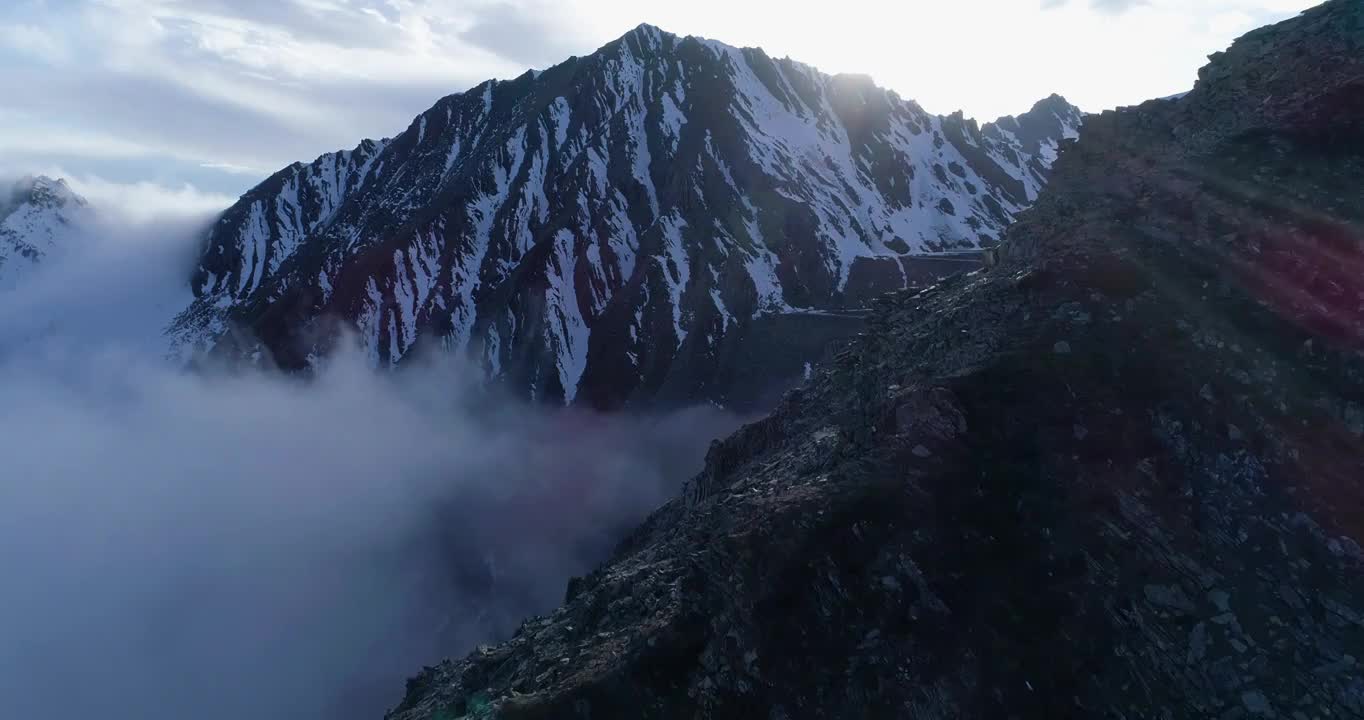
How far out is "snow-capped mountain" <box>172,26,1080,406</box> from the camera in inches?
5797

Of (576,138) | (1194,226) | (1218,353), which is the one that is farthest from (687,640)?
(576,138)

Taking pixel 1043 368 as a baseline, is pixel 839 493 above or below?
below

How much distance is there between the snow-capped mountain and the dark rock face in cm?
9877

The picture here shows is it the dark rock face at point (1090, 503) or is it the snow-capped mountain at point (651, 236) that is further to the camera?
the snow-capped mountain at point (651, 236)

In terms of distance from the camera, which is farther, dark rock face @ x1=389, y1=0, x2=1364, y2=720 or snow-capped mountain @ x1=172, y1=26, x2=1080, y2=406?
snow-capped mountain @ x1=172, y1=26, x2=1080, y2=406

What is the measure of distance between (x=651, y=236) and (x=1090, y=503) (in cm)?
14329

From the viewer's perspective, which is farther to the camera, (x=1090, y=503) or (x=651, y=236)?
(x=651, y=236)

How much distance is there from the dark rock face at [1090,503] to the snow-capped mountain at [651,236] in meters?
98.8

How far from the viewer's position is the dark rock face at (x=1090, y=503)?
18906mm

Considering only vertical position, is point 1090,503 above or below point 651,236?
below

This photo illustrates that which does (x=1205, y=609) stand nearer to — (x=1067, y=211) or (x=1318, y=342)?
(x=1318, y=342)

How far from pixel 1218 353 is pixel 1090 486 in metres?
6.09

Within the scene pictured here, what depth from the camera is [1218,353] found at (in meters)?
23.5

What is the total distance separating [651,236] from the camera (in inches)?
6334
